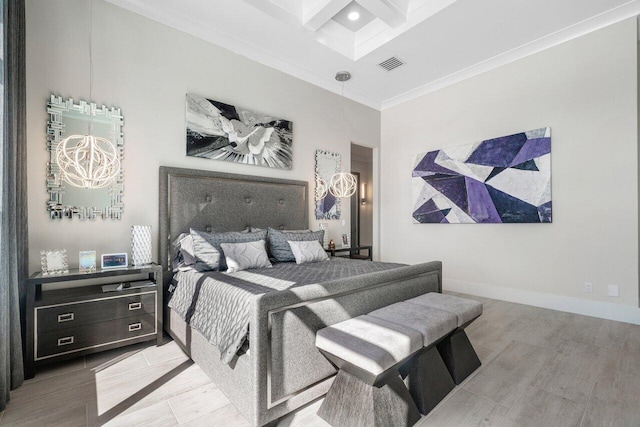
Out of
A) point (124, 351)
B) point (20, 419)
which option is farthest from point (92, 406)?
point (124, 351)

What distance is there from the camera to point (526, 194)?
147 inches

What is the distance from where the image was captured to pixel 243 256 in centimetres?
274

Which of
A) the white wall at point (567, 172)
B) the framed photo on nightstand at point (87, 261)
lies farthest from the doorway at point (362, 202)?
the framed photo on nightstand at point (87, 261)

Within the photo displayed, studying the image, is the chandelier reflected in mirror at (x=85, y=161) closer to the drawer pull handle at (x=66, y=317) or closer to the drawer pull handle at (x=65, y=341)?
the drawer pull handle at (x=66, y=317)

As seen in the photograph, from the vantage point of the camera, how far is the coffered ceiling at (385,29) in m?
3.04

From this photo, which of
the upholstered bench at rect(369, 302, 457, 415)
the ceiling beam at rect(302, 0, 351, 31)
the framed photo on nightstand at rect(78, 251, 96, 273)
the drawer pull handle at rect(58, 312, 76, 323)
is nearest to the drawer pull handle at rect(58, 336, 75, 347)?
the drawer pull handle at rect(58, 312, 76, 323)

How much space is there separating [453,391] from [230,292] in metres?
1.56

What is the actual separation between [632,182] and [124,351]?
16.8ft

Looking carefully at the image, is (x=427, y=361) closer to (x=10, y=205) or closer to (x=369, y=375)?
(x=369, y=375)

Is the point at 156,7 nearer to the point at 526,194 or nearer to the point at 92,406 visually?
the point at 92,406

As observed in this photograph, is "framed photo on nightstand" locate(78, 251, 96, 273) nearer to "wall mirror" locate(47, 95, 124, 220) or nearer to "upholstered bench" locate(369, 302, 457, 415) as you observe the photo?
"wall mirror" locate(47, 95, 124, 220)

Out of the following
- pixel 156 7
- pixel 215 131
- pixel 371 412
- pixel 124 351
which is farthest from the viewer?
pixel 215 131

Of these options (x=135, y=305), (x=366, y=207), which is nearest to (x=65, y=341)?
(x=135, y=305)

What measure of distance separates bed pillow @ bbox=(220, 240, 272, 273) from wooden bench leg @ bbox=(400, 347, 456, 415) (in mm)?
1552
